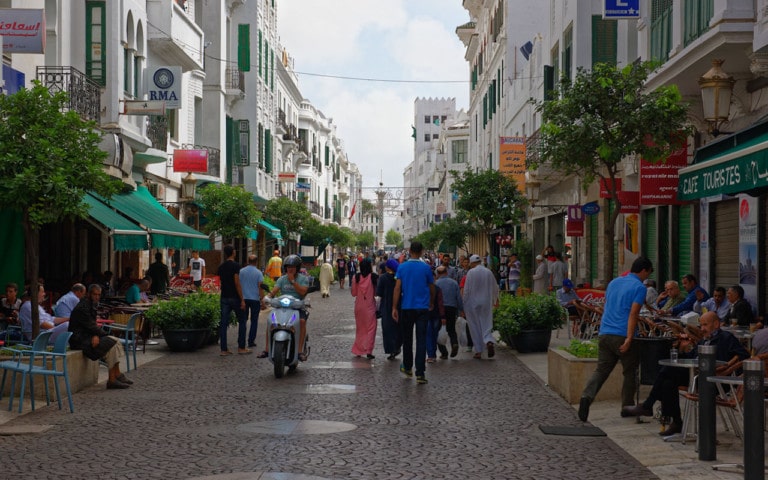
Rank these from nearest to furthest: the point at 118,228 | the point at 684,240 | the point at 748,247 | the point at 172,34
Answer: the point at 748,247 < the point at 118,228 < the point at 684,240 < the point at 172,34

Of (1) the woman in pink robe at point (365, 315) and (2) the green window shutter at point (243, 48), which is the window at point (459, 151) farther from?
(1) the woman in pink robe at point (365, 315)

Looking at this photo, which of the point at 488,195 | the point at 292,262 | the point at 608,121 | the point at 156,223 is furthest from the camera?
the point at 488,195

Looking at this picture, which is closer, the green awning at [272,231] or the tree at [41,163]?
the tree at [41,163]

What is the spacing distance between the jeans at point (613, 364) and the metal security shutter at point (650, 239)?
1171cm

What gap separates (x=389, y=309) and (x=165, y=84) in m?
12.1

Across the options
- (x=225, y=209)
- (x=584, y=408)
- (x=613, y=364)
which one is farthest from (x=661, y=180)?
(x=225, y=209)

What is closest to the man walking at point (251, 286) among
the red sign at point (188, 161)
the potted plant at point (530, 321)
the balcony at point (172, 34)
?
the potted plant at point (530, 321)

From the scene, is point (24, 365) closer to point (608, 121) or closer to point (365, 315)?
point (365, 315)

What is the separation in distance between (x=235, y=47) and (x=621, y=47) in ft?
67.5

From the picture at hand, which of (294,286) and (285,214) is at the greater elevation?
(285,214)

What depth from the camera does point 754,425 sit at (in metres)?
6.98

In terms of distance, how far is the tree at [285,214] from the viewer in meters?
47.7

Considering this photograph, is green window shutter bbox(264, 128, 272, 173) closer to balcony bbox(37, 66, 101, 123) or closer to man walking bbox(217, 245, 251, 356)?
balcony bbox(37, 66, 101, 123)

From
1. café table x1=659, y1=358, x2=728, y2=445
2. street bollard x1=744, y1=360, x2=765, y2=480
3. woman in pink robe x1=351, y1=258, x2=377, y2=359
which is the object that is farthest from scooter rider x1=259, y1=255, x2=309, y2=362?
street bollard x1=744, y1=360, x2=765, y2=480
